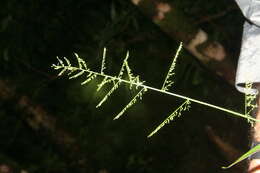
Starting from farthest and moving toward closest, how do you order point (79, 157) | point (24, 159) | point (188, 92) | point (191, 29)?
point (24, 159) < point (188, 92) < point (79, 157) < point (191, 29)

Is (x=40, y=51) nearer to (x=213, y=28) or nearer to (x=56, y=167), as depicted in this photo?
(x=56, y=167)

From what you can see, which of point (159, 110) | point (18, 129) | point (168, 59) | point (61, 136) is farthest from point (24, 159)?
point (168, 59)

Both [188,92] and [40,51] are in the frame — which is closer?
[188,92]

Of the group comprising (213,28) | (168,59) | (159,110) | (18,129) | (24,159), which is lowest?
(24,159)

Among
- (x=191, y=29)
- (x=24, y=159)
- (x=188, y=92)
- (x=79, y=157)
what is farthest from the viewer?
(x=24, y=159)

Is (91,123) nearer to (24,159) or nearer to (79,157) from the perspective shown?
(79,157)

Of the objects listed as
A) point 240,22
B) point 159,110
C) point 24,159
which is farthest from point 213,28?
point 24,159

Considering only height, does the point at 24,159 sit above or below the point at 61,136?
below
